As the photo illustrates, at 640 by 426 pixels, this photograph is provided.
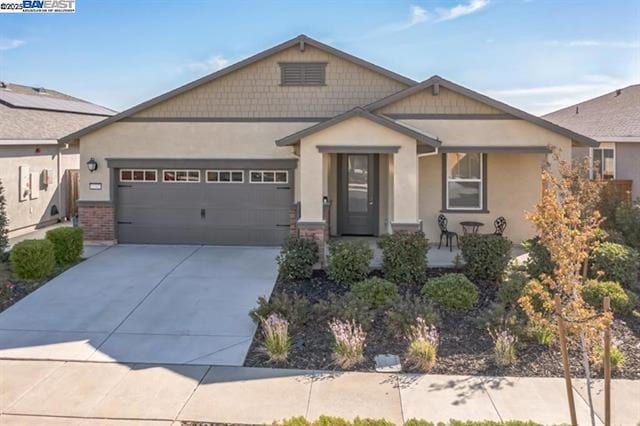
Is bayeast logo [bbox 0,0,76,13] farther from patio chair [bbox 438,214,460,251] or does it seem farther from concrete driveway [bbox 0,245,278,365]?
patio chair [bbox 438,214,460,251]

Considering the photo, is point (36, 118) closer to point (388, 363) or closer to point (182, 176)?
point (182, 176)

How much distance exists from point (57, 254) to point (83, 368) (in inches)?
241

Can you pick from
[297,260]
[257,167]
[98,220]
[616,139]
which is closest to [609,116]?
[616,139]

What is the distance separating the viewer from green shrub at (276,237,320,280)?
1088 centimetres

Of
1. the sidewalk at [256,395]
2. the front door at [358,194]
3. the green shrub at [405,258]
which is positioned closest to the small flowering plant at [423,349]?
the sidewalk at [256,395]

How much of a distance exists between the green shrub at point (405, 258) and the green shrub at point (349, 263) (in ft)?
1.49

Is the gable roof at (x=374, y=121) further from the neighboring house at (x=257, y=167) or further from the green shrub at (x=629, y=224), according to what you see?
the green shrub at (x=629, y=224)

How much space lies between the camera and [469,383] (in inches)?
248

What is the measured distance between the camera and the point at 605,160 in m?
18.3

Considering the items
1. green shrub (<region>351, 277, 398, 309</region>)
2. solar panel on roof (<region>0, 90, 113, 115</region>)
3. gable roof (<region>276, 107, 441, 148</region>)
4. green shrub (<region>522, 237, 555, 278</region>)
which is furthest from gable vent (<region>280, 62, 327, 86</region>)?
solar panel on roof (<region>0, 90, 113, 115</region>)

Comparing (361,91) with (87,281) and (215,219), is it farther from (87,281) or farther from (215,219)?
(87,281)

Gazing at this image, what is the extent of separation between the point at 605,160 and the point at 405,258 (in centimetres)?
1188

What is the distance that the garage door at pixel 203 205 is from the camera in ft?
47.7

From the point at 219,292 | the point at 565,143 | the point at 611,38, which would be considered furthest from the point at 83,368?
the point at 611,38
